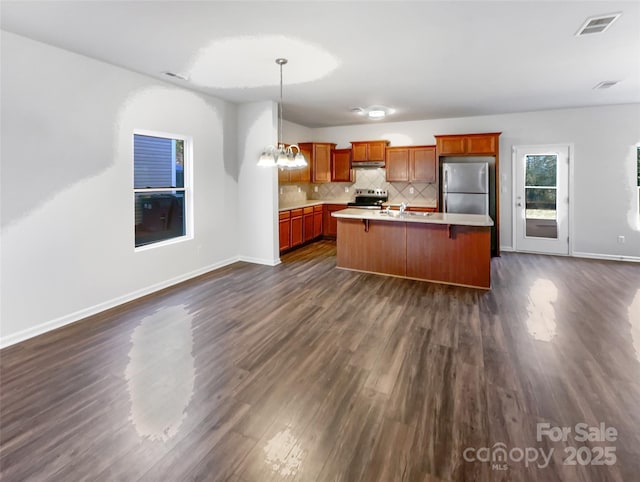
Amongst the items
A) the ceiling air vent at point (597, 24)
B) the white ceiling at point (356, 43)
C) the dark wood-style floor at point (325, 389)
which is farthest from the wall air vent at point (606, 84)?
the dark wood-style floor at point (325, 389)

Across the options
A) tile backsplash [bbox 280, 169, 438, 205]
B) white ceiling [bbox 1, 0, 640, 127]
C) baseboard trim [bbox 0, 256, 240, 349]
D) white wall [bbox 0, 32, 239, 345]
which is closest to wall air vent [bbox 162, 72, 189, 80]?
white ceiling [bbox 1, 0, 640, 127]

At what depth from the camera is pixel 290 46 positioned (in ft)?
11.1

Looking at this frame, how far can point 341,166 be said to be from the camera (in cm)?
831

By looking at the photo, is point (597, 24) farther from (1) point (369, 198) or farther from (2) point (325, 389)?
(1) point (369, 198)

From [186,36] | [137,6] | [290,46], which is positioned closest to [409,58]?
[290,46]

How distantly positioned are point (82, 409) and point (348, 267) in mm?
4135

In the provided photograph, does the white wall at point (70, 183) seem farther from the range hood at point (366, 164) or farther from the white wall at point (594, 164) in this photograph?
the white wall at point (594, 164)

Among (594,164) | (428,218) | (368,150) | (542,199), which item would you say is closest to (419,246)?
(428,218)

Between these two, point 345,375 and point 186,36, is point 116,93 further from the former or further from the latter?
point 345,375

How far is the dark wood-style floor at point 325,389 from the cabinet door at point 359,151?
175 inches

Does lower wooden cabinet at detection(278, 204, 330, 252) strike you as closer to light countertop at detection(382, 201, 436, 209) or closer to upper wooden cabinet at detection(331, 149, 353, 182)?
upper wooden cabinet at detection(331, 149, 353, 182)

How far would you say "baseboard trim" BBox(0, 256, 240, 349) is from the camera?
3.22 meters

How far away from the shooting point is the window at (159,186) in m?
4.49

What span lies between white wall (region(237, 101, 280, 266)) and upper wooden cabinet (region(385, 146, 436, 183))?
2.95 m
